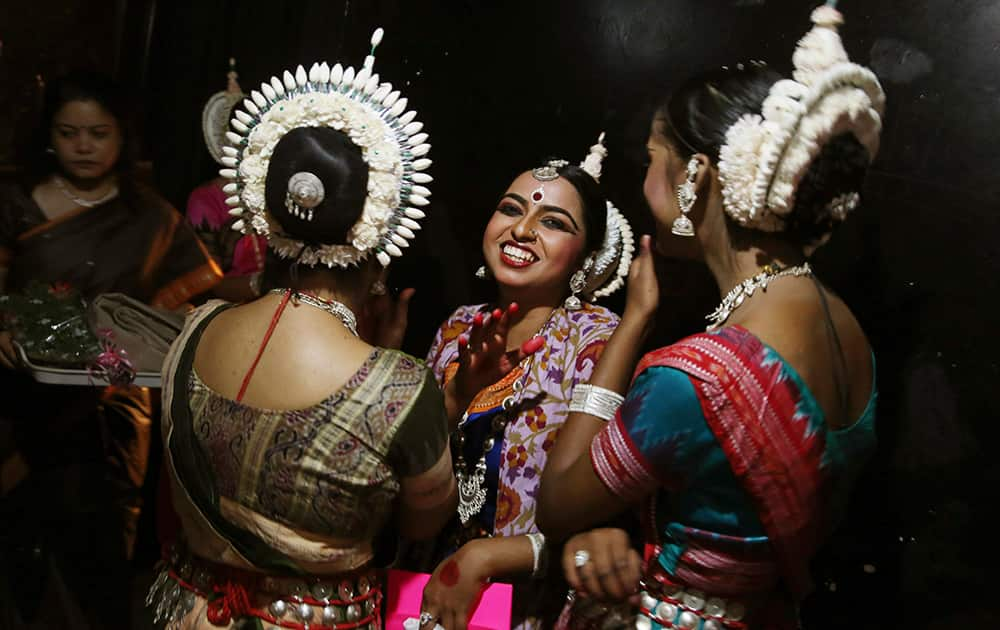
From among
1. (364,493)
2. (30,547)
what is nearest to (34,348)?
(30,547)

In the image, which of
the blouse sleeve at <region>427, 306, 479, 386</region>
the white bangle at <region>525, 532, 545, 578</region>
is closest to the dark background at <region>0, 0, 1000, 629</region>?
the blouse sleeve at <region>427, 306, 479, 386</region>

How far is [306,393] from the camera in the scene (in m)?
1.63

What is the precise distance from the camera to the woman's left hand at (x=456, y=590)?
184 cm

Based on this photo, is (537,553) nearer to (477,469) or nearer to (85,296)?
(477,469)

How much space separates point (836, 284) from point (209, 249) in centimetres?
182

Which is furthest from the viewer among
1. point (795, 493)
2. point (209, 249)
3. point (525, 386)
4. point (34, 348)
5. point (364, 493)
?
point (209, 249)

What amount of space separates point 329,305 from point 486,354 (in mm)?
414

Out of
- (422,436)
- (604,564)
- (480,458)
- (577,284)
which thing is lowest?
(480,458)

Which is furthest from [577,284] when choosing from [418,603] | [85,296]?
[85,296]

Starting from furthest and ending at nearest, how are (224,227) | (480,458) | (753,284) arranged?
(224,227)
(480,458)
(753,284)

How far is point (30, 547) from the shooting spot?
2730 millimetres

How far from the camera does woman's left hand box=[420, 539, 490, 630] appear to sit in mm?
1838

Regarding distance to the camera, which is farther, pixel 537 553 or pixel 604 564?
pixel 537 553

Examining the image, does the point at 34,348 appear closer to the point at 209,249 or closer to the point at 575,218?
the point at 209,249
